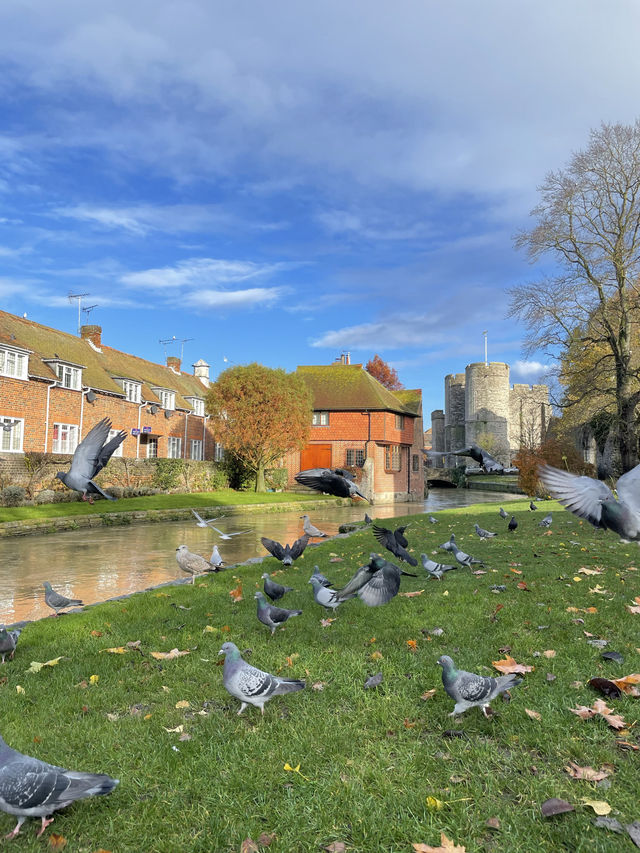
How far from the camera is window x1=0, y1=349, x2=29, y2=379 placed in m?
28.5

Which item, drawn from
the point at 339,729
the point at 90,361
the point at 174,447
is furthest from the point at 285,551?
the point at 174,447

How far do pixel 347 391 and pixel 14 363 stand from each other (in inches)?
967

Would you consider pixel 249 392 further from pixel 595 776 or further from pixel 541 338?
pixel 595 776

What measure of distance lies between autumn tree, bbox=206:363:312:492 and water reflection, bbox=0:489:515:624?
12.6m

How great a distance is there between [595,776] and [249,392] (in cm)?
3431

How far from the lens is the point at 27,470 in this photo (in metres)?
24.7

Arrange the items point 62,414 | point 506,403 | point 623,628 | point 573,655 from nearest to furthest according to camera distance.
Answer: point 573,655, point 623,628, point 62,414, point 506,403

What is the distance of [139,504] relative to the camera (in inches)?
1025

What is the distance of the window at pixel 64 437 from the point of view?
3197 cm

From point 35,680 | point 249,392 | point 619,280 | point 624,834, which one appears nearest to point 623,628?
point 624,834

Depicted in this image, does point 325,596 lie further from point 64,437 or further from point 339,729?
point 64,437

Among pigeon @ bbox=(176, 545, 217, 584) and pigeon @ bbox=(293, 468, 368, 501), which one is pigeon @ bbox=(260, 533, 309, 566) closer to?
pigeon @ bbox=(176, 545, 217, 584)

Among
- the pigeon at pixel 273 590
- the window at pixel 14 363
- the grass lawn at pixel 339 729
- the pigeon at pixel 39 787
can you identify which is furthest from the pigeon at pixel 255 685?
the window at pixel 14 363

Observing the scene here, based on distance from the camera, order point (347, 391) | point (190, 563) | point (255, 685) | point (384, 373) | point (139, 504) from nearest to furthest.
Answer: point (255, 685) → point (190, 563) → point (139, 504) → point (347, 391) → point (384, 373)
